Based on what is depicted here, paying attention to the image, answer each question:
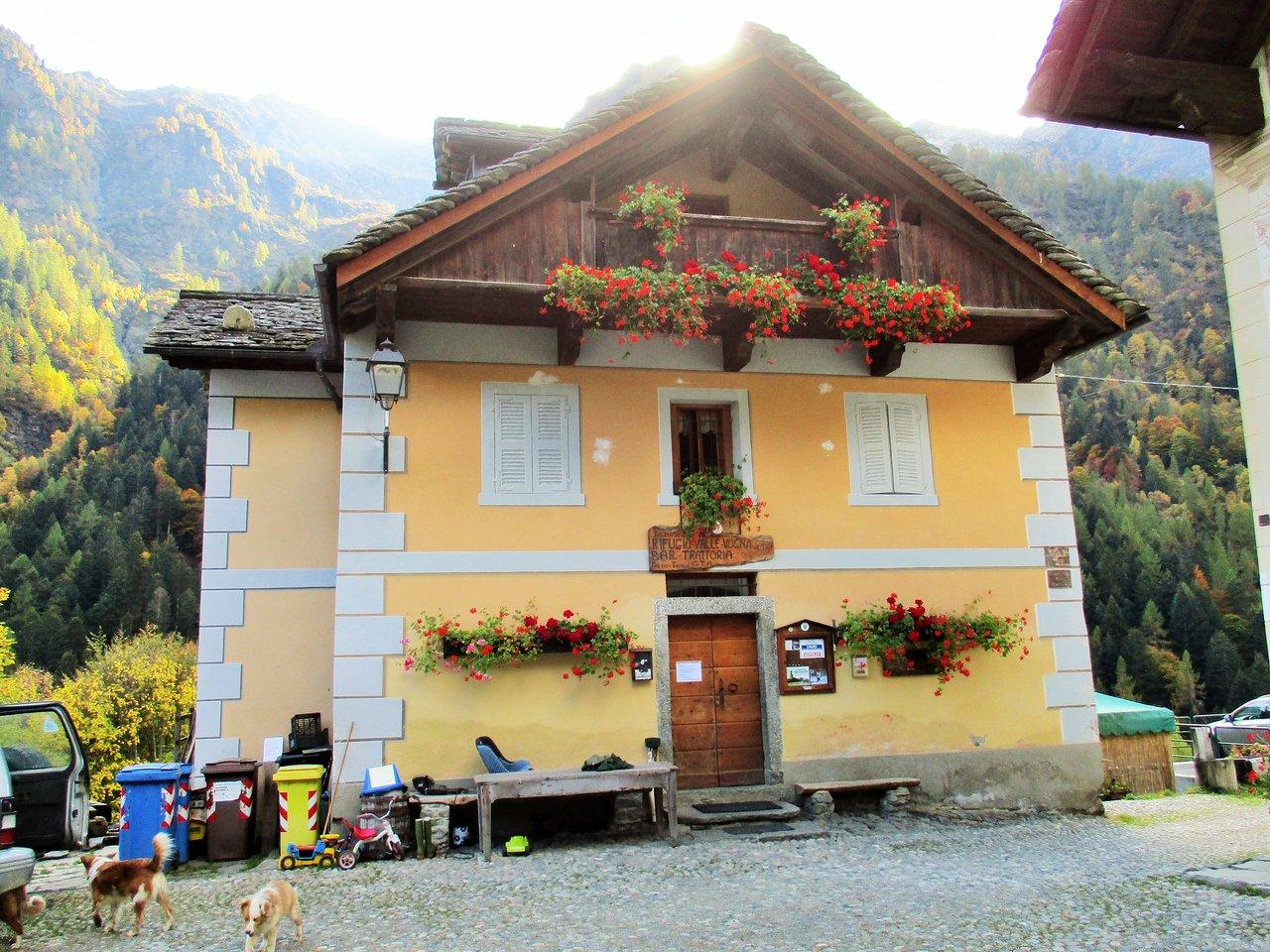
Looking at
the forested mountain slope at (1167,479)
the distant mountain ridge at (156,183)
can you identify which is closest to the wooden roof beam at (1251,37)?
the forested mountain slope at (1167,479)

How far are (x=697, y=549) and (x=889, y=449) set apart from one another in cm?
264

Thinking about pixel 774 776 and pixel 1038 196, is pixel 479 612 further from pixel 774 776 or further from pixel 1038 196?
pixel 1038 196

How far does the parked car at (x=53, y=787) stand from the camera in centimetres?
1030

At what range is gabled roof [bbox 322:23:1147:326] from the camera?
1076 centimetres

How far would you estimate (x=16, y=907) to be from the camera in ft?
22.6

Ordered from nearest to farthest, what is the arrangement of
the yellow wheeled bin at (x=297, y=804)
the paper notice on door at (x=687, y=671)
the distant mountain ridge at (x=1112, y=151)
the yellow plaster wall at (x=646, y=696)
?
the yellow wheeled bin at (x=297, y=804), the yellow plaster wall at (x=646, y=696), the paper notice on door at (x=687, y=671), the distant mountain ridge at (x=1112, y=151)

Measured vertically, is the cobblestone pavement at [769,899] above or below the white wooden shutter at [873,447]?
below

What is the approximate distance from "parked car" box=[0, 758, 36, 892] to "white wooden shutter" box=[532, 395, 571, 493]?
18.9ft

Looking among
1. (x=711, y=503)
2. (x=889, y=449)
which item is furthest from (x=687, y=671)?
(x=889, y=449)

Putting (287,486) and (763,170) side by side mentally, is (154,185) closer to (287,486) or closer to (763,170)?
(287,486)

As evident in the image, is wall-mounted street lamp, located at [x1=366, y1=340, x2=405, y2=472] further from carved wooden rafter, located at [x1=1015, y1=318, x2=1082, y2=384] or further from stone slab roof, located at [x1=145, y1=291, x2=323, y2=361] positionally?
carved wooden rafter, located at [x1=1015, y1=318, x2=1082, y2=384]

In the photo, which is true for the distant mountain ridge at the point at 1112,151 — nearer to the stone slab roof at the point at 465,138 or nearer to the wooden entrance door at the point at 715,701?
the stone slab roof at the point at 465,138

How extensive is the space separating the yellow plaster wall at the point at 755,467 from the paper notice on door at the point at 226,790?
2827mm

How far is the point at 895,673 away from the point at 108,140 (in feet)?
603
